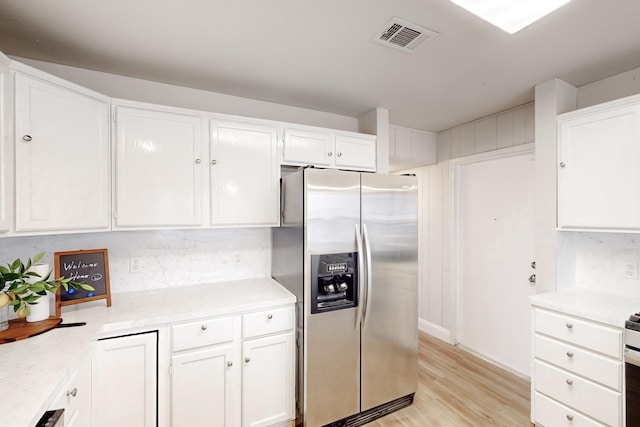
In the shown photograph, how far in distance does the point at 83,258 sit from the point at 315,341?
1.57 metres

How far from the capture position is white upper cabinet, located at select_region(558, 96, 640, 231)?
5.99ft

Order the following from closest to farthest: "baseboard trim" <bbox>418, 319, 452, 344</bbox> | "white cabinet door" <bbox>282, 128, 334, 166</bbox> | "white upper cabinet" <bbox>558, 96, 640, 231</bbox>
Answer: "white upper cabinet" <bbox>558, 96, 640, 231</bbox>
"white cabinet door" <bbox>282, 128, 334, 166</bbox>
"baseboard trim" <bbox>418, 319, 452, 344</bbox>

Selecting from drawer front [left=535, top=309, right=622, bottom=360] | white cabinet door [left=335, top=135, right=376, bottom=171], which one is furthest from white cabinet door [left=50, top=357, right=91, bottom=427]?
drawer front [left=535, top=309, right=622, bottom=360]

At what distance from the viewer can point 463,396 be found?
2479 mm

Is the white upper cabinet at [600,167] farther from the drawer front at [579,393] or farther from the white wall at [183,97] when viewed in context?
the white wall at [183,97]

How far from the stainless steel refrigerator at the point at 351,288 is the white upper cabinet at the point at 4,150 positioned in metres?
1.47

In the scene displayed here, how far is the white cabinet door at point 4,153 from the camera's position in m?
1.32

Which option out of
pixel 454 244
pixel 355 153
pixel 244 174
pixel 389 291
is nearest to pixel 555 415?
pixel 389 291

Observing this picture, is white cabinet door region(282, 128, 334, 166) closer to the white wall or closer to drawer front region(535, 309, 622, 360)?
the white wall

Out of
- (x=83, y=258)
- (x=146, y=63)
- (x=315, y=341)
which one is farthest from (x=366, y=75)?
(x=83, y=258)

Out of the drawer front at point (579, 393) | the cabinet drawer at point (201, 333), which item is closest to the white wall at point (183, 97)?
the cabinet drawer at point (201, 333)

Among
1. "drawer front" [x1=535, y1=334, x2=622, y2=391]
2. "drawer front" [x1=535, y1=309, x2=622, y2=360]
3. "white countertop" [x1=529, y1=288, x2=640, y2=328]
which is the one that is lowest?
"drawer front" [x1=535, y1=334, x2=622, y2=391]

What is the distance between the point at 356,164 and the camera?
2668 millimetres

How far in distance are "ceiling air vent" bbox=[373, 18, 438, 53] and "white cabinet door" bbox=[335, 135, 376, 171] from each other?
0.94 m
